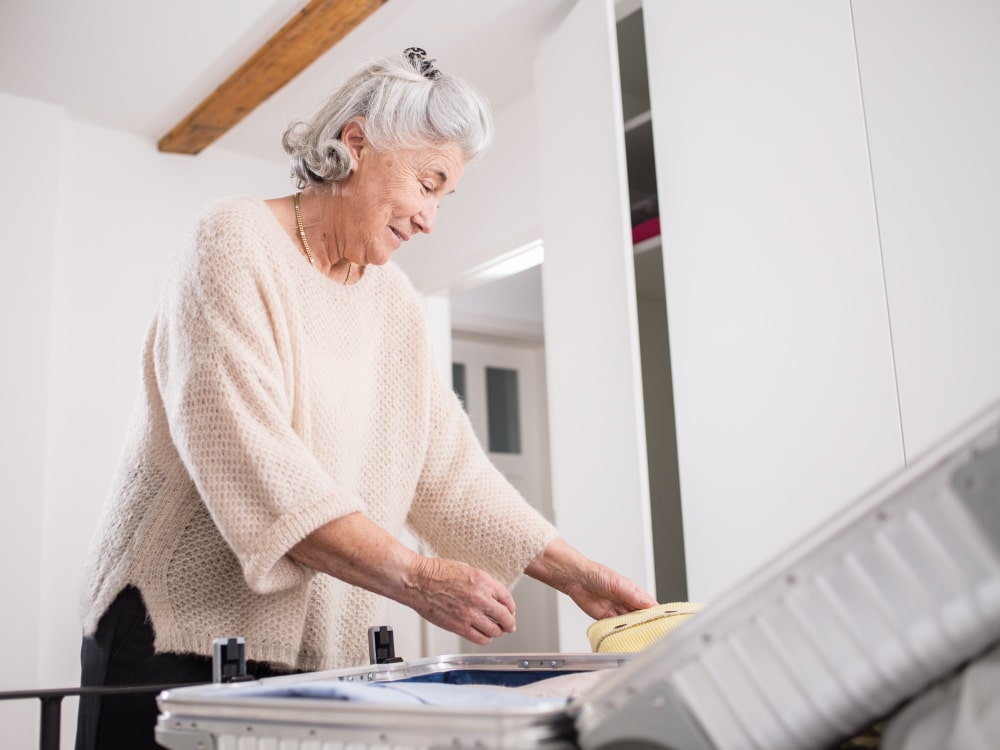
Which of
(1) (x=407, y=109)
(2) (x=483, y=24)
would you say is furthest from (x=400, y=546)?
(2) (x=483, y=24)

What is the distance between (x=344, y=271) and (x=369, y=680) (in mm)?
581

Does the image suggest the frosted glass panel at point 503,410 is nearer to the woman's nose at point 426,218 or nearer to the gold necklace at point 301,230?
the woman's nose at point 426,218

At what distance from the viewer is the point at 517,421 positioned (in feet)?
14.8

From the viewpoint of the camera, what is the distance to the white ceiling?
2.68m

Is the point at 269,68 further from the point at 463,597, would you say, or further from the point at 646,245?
the point at 463,597

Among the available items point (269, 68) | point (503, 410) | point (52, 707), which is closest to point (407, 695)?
Result: point (52, 707)

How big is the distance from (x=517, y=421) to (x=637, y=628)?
351 centimetres

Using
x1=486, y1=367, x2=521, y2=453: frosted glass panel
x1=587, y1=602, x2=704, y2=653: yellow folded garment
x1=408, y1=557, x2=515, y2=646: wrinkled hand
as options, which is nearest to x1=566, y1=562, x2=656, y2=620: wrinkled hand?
x1=587, y1=602, x2=704, y2=653: yellow folded garment

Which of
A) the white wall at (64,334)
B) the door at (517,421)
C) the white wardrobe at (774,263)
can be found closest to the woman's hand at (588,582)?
the white wardrobe at (774,263)

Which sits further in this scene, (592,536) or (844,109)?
(592,536)

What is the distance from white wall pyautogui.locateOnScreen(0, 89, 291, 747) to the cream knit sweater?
6.68 ft

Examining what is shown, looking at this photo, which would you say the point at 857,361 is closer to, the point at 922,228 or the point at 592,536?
the point at 922,228

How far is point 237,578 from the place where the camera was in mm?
1074

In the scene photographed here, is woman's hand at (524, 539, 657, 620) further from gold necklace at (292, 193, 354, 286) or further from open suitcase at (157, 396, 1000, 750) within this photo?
open suitcase at (157, 396, 1000, 750)
